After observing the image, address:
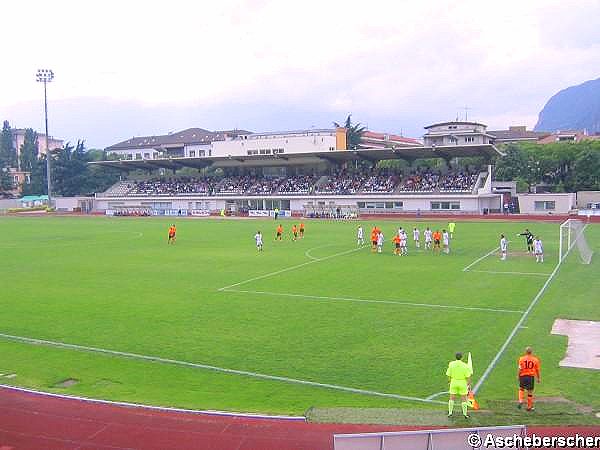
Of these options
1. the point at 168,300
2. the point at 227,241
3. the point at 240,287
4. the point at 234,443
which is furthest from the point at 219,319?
the point at 227,241

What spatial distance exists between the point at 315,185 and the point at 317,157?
3.91 m

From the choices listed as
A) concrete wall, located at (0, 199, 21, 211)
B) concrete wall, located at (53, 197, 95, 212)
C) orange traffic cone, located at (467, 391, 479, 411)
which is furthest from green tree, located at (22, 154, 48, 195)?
orange traffic cone, located at (467, 391, 479, 411)

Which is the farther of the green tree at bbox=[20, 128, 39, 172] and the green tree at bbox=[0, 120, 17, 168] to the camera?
the green tree at bbox=[0, 120, 17, 168]

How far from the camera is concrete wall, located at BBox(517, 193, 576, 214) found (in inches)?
2420

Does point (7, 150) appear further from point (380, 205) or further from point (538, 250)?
point (538, 250)

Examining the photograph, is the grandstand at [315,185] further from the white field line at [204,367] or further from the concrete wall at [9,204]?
the white field line at [204,367]

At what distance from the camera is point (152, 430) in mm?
10078

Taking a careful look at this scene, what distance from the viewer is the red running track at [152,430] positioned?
374 inches

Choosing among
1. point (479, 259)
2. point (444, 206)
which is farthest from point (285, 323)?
point (444, 206)

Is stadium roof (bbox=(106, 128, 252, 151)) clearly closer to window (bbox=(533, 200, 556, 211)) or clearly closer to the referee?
window (bbox=(533, 200, 556, 211))

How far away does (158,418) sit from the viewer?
10.6 m

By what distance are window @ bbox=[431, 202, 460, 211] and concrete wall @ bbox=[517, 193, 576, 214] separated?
6.74 metres

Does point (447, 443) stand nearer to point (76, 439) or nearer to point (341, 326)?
point (76, 439)

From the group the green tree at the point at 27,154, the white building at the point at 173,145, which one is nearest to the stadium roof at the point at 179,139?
the white building at the point at 173,145
